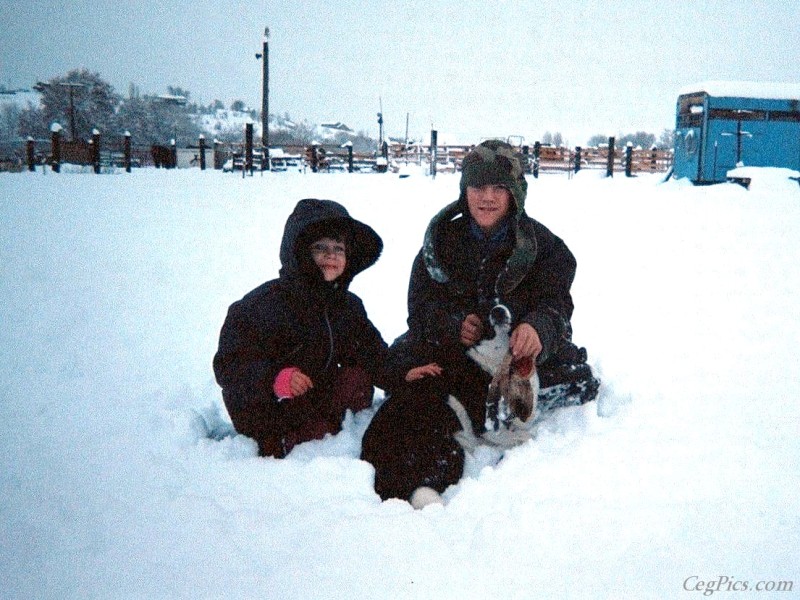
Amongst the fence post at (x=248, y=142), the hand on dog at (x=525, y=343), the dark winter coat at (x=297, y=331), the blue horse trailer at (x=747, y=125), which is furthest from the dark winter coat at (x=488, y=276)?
the fence post at (x=248, y=142)

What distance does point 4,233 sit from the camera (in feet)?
21.8

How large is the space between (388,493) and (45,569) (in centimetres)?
93

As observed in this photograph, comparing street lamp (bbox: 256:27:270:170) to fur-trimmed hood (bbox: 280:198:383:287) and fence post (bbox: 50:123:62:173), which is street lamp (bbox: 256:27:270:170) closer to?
fence post (bbox: 50:123:62:173)

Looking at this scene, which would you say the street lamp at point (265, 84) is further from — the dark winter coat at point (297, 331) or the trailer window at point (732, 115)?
the dark winter coat at point (297, 331)

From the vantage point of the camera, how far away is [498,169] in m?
2.25

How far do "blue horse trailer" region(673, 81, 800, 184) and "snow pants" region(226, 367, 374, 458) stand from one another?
40.9 feet

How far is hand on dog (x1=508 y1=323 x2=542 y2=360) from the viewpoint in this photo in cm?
205

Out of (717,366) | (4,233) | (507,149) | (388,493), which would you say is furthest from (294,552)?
(4,233)

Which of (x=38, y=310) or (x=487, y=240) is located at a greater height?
(x=487, y=240)

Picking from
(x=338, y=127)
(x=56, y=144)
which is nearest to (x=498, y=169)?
(x=56, y=144)

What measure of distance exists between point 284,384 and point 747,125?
13274 millimetres

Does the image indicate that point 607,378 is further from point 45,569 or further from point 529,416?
point 45,569

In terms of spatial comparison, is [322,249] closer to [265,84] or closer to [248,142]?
[248,142]

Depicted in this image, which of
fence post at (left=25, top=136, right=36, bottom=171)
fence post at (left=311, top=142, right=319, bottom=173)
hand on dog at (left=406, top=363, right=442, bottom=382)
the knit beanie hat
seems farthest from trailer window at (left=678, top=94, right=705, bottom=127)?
fence post at (left=25, top=136, right=36, bottom=171)
